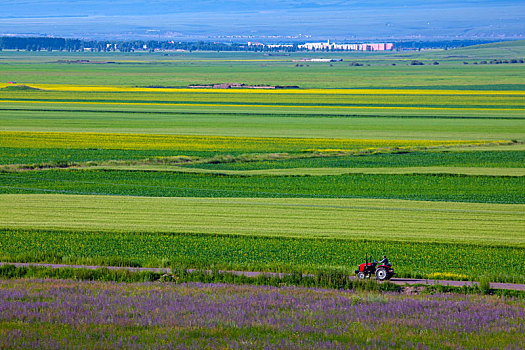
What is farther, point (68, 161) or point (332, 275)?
point (68, 161)

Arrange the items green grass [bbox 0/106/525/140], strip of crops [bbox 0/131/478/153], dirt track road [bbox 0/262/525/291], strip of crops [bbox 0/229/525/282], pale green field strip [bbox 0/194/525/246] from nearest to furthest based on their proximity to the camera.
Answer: dirt track road [bbox 0/262/525/291] → strip of crops [bbox 0/229/525/282] → pale green field strip [bbox 0/194/525/246] → strip of crops [bbox 0/131/478/153] → green grass [bbox 0/106/525/140]

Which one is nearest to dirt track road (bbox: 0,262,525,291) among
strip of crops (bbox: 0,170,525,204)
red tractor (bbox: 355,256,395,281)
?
red tractor (bbox: 355,256,395,281)

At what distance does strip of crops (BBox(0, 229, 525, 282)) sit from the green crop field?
6 cm

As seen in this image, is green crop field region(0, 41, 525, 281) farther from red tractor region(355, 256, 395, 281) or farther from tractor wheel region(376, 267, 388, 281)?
tractor wheel region(376, 267, 388, 281)

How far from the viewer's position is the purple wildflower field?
12000 millimetres

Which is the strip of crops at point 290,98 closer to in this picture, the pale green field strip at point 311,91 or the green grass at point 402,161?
the pale green field strip at point 311,91

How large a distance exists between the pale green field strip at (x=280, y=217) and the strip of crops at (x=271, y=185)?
6.20 feet

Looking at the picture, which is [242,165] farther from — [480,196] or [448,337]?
[448,337]

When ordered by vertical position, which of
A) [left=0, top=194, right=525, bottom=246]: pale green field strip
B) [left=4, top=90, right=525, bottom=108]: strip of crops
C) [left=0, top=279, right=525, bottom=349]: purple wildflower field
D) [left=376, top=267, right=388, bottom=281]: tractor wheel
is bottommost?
[left=0, top=194, right=525, bottom=246]: pale green field strip

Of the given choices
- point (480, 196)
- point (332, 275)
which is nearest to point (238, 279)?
point (332, 275)

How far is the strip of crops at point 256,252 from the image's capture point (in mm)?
20505

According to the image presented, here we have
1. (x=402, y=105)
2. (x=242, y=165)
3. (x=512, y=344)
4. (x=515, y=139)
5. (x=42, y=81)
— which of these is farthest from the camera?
(x=42, y=81)

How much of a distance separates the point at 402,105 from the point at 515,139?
33.5m

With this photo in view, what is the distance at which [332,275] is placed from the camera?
59.1ft
